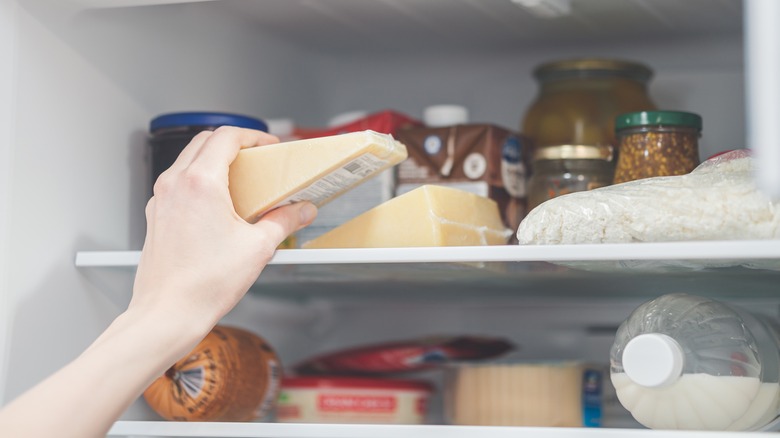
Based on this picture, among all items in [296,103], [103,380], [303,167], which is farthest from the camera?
[296,103]

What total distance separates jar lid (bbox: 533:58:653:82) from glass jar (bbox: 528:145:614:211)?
0.58 feet

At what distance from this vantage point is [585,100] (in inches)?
49.7

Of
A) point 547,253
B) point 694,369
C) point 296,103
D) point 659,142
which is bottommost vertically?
point 694,369

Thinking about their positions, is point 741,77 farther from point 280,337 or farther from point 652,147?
point 280,337

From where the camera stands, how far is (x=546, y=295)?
143 centimetres

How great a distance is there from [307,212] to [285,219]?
4 cm

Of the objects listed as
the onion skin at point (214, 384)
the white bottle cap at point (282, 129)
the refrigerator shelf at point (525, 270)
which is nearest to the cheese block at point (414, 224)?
the refrigerator shelf at point (525, 270)

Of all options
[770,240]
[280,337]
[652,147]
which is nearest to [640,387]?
[770,240]

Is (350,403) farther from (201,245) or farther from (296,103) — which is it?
(296,103)

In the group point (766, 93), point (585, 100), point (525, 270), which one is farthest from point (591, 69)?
point (766, 93)

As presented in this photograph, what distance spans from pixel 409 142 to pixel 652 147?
312 millimetres

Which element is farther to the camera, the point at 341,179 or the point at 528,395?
the point at 528,395

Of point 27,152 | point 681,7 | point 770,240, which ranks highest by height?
point 681,7

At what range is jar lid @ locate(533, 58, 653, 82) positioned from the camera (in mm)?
1265
